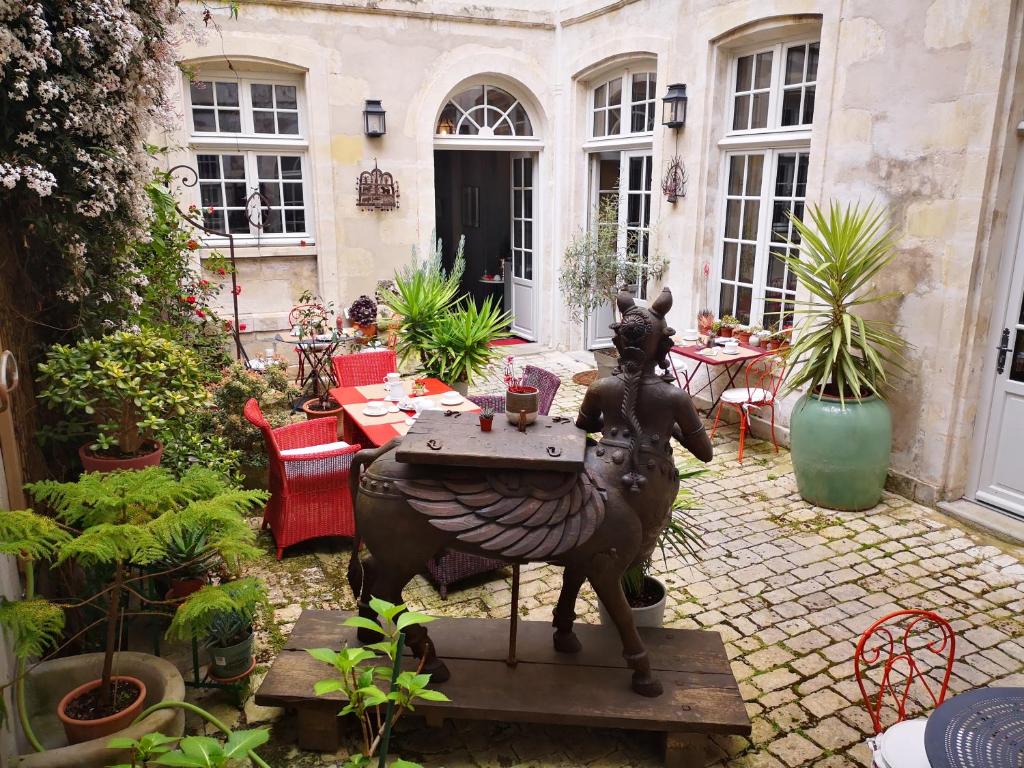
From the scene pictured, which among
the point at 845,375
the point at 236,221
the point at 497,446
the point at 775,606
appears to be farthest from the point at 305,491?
the point at 236,221

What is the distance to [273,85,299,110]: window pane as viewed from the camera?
8555mm

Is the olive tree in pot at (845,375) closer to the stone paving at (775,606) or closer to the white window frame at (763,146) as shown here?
the stone paving at (775,606)

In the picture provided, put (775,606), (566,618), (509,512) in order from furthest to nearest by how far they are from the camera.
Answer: (775,606) → (566,618) → (509,512)

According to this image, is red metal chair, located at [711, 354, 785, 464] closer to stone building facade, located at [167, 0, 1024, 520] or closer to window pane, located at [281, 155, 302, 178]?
stone building facade, located at [167, 0, 1024, 520]

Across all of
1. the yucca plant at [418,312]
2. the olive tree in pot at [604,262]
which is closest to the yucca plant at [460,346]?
the yucca plant at [418,312]

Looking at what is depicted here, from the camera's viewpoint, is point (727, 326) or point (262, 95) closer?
point (727, 326)

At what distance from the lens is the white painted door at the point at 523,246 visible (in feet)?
33.8

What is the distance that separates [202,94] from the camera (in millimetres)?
8266

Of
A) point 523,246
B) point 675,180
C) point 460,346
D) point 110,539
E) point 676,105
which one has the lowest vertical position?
point 460,346

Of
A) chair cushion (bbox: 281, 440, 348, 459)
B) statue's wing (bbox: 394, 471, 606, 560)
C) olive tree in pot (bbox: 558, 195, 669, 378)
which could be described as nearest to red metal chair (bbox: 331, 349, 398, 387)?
chair cushion (bbox: 281, 440, 348, 459)

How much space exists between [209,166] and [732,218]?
5563 millimetres

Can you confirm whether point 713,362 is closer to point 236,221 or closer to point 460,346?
point 460,346

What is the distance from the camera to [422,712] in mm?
3023

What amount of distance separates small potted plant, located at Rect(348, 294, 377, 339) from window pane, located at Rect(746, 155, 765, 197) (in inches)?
152
